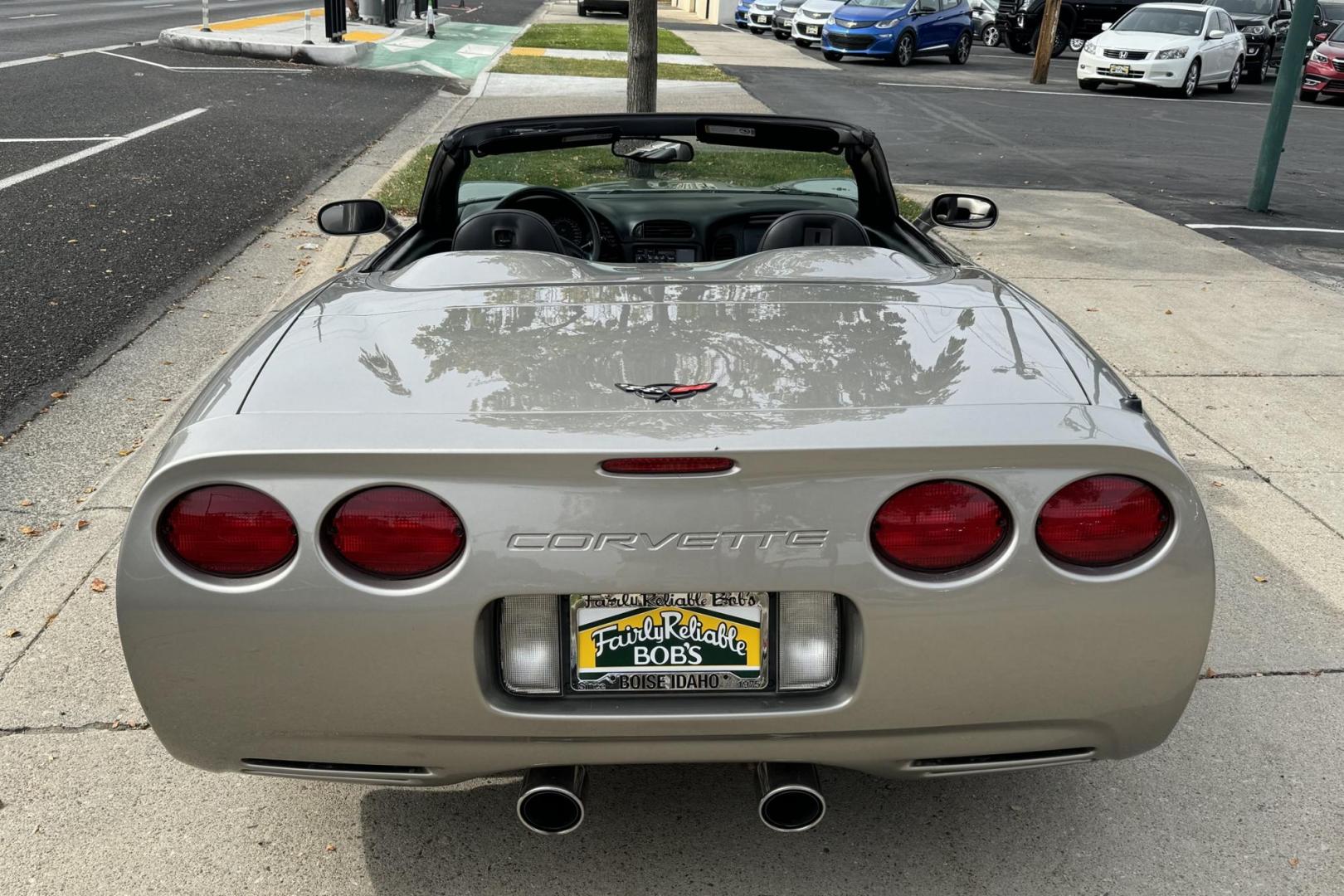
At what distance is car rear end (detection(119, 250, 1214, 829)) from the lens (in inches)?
83.7

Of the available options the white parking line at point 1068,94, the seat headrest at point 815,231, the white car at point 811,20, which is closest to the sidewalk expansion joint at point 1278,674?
the seat headrest at point 815,231

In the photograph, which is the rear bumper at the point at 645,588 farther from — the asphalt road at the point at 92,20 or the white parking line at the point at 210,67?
the asphalt road at the point at 92,20

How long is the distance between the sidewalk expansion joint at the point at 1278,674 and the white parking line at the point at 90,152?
9104mm

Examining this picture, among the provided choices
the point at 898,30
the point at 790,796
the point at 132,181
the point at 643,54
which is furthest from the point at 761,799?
the point at 898,30

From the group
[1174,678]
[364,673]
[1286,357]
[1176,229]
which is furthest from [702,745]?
[1176,229]

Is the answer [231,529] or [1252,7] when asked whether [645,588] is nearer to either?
[231,529]

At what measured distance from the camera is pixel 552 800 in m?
2.35

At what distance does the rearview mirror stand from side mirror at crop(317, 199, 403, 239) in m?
0.76

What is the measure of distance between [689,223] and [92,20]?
2636 centimetres

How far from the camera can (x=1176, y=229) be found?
32.8 feet

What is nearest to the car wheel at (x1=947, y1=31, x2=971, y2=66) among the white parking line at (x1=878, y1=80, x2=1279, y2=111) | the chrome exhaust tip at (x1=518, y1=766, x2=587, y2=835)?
the white parking line at (x1=878, y1=80, x2=1279, y2=111)

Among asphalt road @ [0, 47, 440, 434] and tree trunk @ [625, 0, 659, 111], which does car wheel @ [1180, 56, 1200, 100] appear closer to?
asphalt road @ [0, 47, 440, 434]

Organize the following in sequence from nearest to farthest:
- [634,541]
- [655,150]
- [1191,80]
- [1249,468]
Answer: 1. [634,541]
2. [655,150]
3. [1249,468]
4. [1191,80]

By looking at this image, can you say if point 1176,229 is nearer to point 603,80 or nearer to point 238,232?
point 238,232
